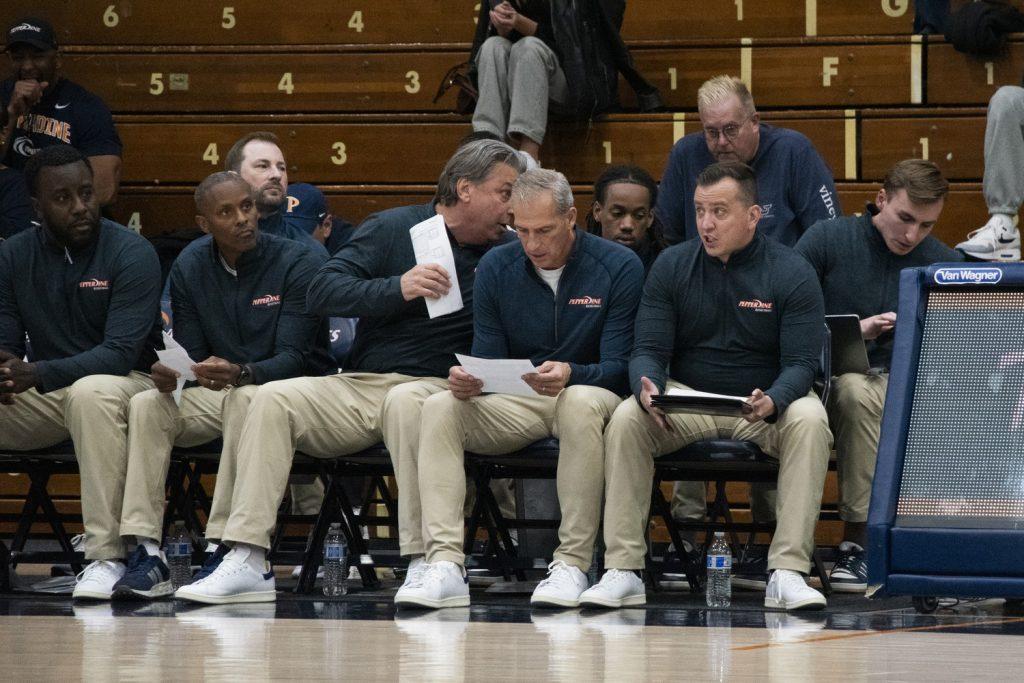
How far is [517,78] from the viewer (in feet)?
22.7

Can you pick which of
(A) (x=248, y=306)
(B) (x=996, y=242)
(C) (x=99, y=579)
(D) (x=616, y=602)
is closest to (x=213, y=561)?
(C) (x=99, y=579)

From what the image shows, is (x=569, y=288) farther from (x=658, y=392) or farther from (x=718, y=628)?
(x=718, y=628)

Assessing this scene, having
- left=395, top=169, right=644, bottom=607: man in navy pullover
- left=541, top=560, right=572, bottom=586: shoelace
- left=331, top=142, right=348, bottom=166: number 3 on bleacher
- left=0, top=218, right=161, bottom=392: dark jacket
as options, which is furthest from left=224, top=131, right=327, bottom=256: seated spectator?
left=541, top=560, right=572, bottom=586: shoelace

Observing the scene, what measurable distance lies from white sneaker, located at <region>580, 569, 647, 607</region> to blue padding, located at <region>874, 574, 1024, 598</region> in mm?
853

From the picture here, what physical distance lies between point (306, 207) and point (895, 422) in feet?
10.7

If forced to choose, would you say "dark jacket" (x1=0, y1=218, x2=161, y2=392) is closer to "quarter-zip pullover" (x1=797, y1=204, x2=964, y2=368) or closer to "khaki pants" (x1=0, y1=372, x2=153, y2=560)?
"khaki pants" (x1=0, y1=372, x2=153, y2=560)

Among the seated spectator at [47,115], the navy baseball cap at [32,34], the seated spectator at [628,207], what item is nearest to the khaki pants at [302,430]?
the seated spectator at [628,207]

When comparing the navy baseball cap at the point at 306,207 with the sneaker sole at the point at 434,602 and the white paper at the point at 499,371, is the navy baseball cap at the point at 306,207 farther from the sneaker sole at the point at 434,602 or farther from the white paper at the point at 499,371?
the sneaker sole at the point at 434,602

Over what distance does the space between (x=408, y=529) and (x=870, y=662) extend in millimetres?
1913

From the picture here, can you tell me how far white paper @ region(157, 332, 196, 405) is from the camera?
16.8ft

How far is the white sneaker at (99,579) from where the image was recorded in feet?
16.0

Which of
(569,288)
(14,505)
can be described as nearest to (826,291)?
(569,288)

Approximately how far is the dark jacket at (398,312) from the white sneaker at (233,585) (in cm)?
82

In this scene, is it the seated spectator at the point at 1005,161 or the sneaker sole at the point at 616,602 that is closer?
the sneaker sole at the point at 616,602
